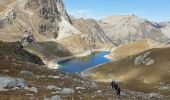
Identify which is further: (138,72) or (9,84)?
(138,72)

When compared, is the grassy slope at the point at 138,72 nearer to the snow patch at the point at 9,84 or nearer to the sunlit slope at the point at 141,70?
the sunlit slope at the point at 141,70

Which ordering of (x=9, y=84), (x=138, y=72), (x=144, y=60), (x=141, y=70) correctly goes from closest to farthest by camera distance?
1. (x=9, y=84)
2. (x=138, y=72)
3. (x=141, y=70)
4. (x=144, y=60)

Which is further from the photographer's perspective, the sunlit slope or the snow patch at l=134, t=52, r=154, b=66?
the snow patch at l=134, t=52, r=154, b=66

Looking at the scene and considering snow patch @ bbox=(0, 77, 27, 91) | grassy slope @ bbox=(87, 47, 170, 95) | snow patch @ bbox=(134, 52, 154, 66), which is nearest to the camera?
snow patch @ bbox=(0, 77, 27, 91)

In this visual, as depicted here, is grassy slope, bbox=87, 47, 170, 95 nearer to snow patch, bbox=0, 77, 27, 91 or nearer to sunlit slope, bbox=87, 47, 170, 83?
sunlit slope, bbox=87, 47, 170, 83

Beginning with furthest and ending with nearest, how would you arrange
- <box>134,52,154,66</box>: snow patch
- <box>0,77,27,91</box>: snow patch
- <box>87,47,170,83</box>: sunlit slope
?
<box>134,52,154,66</box>: snow patch < <box>87,47,170,83</box>: sunlit slope < <box>0,77,27,91</box>: snow patch

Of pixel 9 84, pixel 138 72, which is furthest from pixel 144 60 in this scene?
pixel 9 84

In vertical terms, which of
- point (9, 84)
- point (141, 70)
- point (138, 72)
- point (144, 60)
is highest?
point (144, 60)

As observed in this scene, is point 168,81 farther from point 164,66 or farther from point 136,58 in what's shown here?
point 136,58

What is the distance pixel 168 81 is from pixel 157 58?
26.5 m

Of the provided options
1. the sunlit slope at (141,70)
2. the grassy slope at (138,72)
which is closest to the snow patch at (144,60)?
the sunlit slope at (141,70)

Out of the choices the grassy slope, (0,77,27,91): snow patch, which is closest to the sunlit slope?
the grassy slope

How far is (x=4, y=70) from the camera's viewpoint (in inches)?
3125

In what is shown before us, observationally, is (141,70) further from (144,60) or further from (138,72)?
(144,60)
